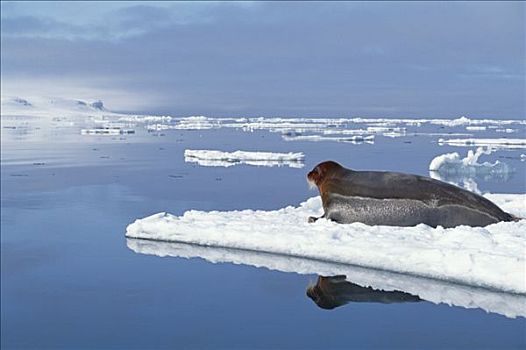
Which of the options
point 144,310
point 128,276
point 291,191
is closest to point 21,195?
point 291,191

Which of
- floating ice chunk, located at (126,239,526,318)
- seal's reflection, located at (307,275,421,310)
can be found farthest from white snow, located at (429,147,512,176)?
seal's reflection, located at (307,275,421,310)

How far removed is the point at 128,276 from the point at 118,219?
3.50 m

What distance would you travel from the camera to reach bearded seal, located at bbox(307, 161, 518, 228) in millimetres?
7109

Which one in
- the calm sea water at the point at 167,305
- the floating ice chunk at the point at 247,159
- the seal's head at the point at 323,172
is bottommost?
the calm sea water at the point at 167,305

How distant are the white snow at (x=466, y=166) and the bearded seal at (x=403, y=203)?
940 centimetres

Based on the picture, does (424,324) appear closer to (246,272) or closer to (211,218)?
(246,272)

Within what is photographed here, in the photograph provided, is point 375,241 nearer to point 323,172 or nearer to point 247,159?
point 323,172

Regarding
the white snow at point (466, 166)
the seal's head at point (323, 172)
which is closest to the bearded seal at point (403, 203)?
the seal's head at point (323, 172)

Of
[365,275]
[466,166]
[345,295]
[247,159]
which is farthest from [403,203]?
[247,159]

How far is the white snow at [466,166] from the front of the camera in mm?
16641

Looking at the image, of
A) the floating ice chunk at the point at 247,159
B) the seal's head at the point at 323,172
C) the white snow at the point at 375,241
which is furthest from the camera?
the floating ice chunk at the point at 247,159

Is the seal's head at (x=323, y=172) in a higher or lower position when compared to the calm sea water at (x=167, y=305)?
higher

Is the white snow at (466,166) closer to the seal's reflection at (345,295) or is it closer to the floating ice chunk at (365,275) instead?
the floating ice chunk at (365,275)

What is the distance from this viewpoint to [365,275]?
584 cm
